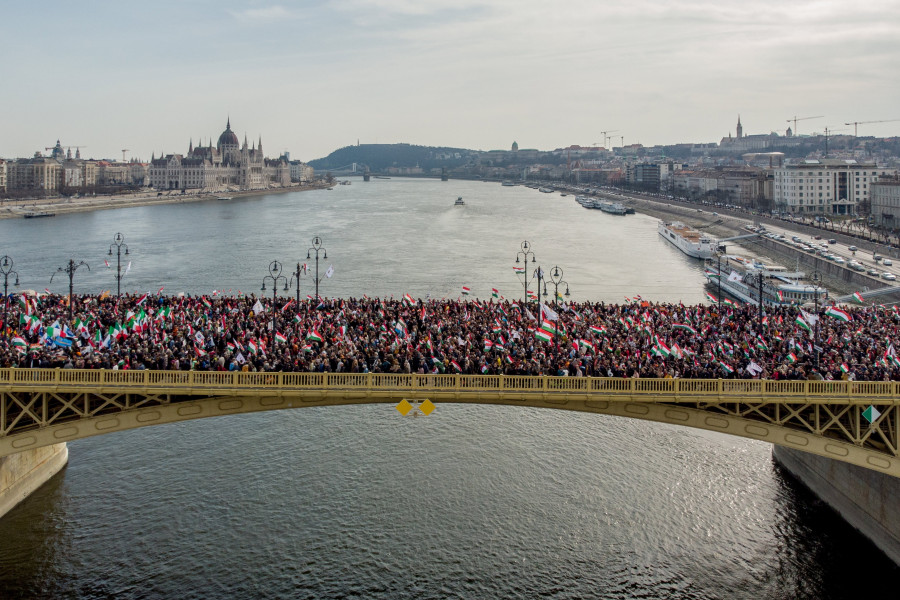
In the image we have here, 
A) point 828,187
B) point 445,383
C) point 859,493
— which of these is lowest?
point 859,493

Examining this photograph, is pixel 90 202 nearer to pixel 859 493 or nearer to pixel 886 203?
pixel 886 203

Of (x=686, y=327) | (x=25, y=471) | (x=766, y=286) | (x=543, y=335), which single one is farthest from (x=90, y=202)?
(x=543, y=335)

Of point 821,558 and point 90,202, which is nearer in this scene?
point 821,558

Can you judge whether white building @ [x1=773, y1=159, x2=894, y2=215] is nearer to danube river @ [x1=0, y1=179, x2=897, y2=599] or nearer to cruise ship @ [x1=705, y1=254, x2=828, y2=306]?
cruise ship @ [x1=705, y1=254, x2=828, y2=306]

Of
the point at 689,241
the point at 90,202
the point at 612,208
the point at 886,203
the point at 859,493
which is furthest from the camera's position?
the point at 90,202

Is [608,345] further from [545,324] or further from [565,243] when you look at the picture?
[565,243]

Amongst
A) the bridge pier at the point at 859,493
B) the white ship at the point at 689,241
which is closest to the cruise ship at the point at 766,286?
the white ship at the point at 689,241

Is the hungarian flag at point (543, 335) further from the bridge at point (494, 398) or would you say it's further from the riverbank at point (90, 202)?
the riverbank at point (90, 202)

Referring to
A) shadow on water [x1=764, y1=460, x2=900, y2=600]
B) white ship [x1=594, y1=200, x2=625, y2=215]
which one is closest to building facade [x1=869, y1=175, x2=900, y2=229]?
white ship [x1=594, y1=200, x2=625, y2=215]
